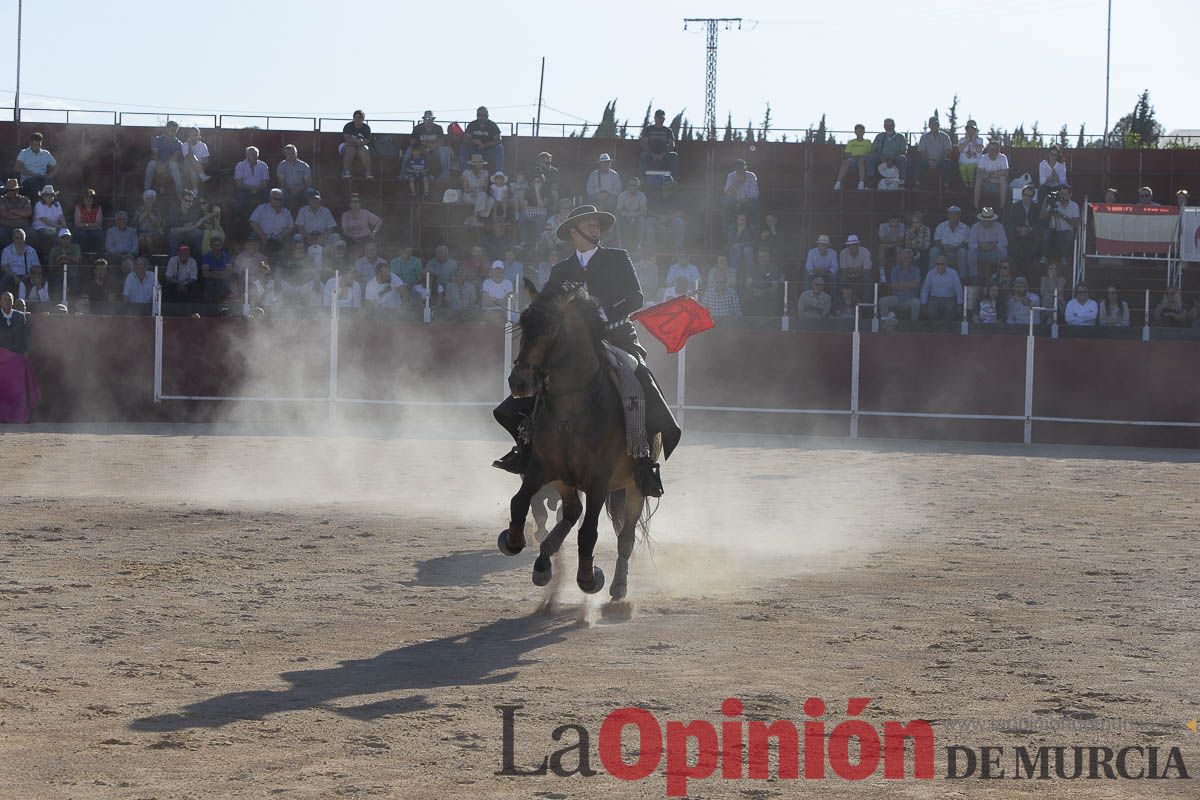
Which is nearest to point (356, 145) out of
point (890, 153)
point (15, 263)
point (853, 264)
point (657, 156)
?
point (657, 156)

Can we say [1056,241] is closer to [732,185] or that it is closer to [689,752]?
[732,185]

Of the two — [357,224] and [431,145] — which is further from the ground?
[431,145]

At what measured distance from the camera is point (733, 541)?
34.3 feet

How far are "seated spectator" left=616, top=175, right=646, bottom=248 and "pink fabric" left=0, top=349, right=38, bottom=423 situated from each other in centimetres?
809

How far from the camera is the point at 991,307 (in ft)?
64.8

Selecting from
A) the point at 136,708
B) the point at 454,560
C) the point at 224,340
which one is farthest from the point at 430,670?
the point at 224,340

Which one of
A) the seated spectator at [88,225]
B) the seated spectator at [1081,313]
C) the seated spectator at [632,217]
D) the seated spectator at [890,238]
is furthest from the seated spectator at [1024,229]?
the seated spectator at [88,225]

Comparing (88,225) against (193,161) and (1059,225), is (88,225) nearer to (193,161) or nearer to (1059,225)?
(193,161)

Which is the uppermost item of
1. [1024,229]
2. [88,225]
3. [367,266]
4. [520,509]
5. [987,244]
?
[1024,229]

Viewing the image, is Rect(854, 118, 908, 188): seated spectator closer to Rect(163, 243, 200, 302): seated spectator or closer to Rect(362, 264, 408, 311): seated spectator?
Rect(362, 264, 408, 311): seated spectator

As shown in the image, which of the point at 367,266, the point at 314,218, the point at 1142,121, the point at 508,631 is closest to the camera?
the point at 508,631

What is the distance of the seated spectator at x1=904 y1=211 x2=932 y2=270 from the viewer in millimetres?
20984

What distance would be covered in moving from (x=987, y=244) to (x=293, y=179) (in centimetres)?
995

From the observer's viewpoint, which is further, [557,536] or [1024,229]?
[1024,229]
